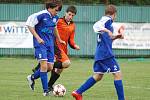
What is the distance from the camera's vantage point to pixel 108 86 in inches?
631

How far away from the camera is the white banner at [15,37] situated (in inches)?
1179

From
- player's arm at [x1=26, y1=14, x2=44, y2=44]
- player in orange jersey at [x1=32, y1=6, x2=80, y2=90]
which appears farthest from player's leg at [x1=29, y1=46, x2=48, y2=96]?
player in orange jersey at [x1=32, y1=6, x2=80, y2=90]

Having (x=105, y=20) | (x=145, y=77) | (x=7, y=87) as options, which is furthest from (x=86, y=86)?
(x=145, y=77)

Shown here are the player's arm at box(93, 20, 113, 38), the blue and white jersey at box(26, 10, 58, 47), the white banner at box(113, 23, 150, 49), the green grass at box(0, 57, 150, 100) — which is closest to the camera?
the player's arm at box(93, 20, 113, 38)

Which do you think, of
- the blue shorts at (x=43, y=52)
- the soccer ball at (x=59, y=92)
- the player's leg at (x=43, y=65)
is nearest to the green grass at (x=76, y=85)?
the soccer ball at (x=59, y=92)

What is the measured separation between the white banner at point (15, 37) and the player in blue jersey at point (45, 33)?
645 inches

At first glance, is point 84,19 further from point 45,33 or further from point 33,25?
point 33,25

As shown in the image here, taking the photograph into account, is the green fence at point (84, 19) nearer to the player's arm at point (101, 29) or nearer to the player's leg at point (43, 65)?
the player's leg at point (43, 65)

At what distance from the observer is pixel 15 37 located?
1179 inches

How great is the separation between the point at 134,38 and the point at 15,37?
5.97m

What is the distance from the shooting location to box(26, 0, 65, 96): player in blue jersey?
1326 centimetres

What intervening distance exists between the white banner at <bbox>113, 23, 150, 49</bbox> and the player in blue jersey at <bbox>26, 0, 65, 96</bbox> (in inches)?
693

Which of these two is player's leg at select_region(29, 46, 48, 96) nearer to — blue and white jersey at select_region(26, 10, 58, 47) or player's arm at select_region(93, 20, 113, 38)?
blue and white jersey at select_region(26, 10, 58, 47)

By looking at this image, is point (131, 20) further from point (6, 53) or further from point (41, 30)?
point (41, 30)
